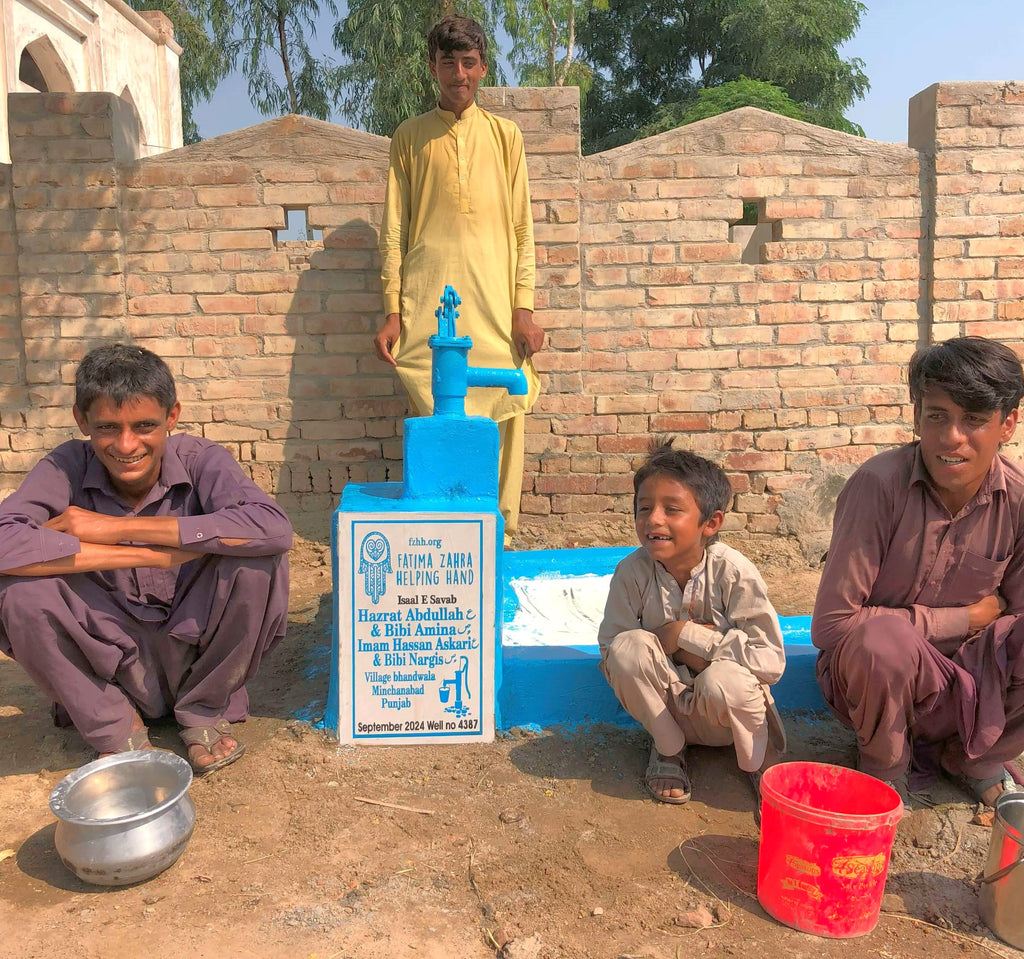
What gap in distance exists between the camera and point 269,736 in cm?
270

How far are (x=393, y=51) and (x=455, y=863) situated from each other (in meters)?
16.8

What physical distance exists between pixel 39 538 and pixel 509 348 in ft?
7.76

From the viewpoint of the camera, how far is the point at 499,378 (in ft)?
9.57

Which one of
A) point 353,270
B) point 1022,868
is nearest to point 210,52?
point 353,270

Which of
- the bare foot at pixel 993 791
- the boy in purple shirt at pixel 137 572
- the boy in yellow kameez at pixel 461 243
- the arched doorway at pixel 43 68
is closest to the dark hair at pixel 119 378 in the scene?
the boy in purple shirt at pixel 137 572

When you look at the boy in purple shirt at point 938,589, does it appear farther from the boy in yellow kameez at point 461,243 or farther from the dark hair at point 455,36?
the dark hair at point 455,36

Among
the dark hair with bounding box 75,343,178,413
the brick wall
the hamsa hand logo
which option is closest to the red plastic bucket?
the hamsa hand logo

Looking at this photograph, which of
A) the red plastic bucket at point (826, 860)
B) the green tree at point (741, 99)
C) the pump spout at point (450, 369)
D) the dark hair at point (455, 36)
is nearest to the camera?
the red plastic bucket at point (826, 860)

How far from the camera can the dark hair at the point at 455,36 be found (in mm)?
3691

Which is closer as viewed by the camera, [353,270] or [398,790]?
[398,790]

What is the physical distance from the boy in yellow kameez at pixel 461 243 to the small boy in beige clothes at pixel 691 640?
1.80 m

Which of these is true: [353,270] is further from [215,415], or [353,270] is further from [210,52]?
[210,52]

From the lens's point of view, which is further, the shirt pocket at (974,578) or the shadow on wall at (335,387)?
the shadow on wall at (335,387)

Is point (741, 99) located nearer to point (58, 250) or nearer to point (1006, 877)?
point (58, 250)
